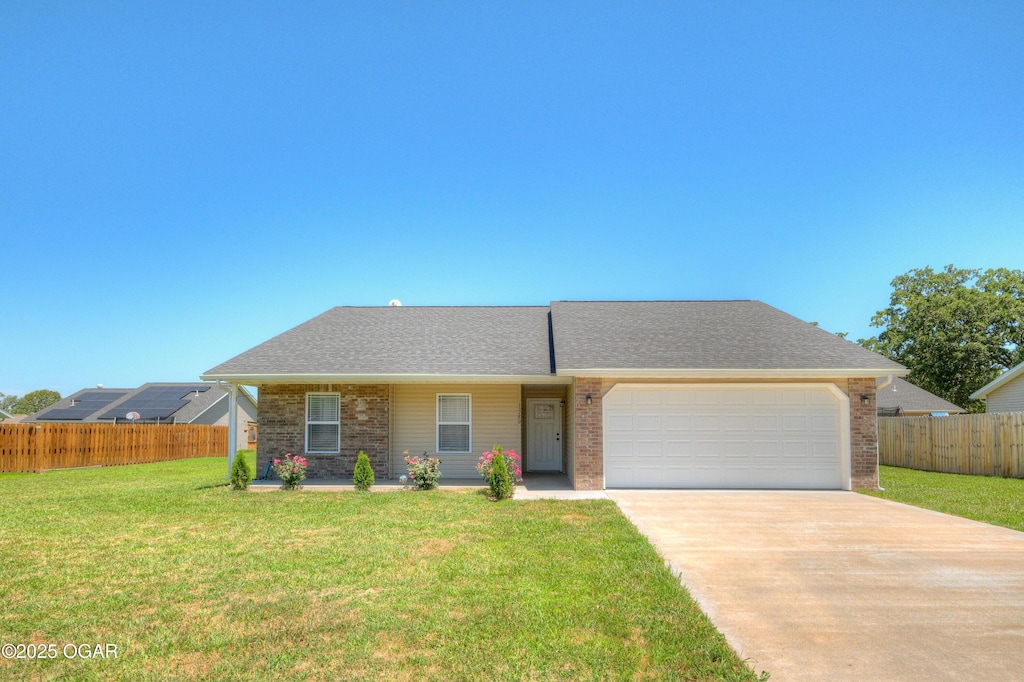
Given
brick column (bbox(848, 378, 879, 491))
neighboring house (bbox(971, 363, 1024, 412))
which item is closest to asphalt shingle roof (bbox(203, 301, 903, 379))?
brick column (bbox(848, 378, 879, 491))

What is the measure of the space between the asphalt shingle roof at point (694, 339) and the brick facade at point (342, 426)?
476cm

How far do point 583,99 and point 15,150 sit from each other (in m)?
14.1

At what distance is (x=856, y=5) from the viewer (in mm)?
11555

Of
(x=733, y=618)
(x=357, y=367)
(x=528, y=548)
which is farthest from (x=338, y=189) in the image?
(x=733, y=618)

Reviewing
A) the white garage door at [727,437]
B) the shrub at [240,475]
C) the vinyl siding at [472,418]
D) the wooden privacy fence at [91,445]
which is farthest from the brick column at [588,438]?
the wooden privacy fence at [91,445]

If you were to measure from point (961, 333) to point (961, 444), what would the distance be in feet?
81.7

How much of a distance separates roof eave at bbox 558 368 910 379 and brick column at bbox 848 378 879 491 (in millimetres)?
506

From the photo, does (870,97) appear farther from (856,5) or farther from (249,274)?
(249,274)

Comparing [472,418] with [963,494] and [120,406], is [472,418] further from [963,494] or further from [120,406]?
[120,406]

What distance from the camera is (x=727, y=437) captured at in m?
13.8

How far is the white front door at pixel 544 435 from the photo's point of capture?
1816cm

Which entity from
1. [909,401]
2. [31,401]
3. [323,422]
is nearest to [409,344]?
[323,422]

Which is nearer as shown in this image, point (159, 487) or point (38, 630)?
point (38, 630)

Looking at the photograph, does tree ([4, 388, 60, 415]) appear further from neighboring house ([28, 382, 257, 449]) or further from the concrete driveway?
the concrete driveway
